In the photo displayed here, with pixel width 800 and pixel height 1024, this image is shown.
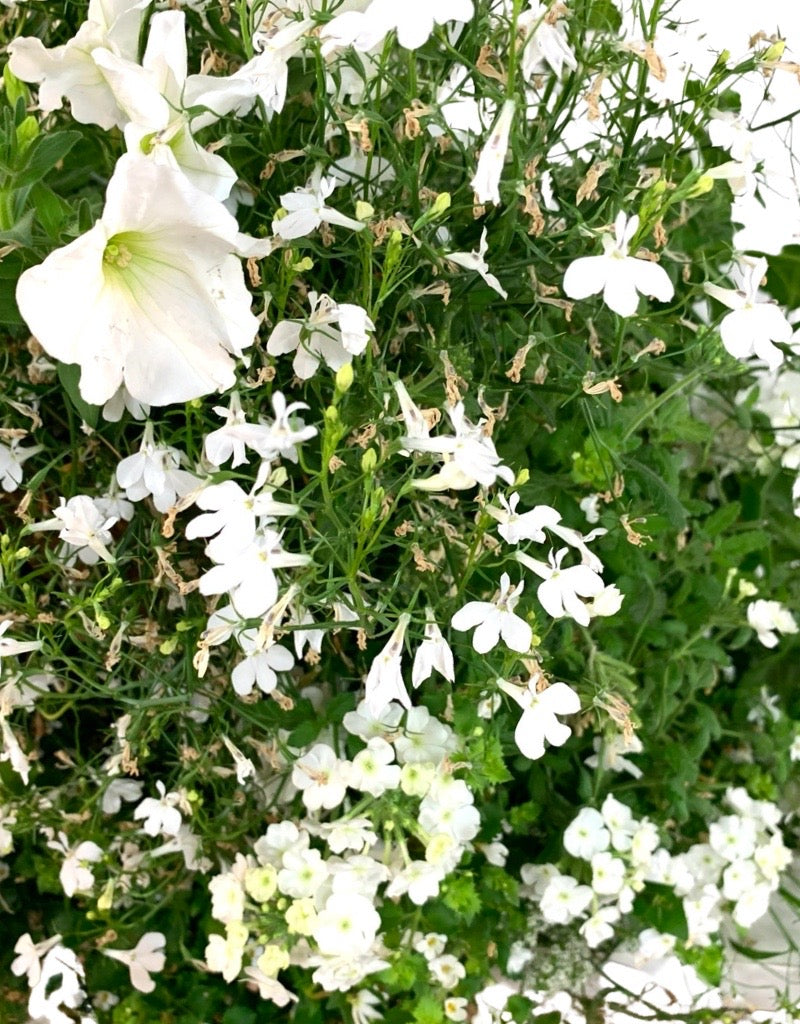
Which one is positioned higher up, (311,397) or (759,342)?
(759,342)

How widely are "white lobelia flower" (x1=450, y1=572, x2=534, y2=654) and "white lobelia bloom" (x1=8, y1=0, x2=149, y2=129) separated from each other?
Answer: 1.04 ft

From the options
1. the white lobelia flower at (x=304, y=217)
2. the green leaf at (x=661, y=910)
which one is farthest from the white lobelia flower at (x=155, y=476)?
the green leaf at (x=661, y=910)

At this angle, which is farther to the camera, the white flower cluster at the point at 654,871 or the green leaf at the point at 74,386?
the white flower cluster at the point at 654,871

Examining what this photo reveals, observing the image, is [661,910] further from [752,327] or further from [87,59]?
[87,59]

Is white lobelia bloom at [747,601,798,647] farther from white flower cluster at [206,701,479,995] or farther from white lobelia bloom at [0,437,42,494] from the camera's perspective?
white lobelia bloom at [0,437,42,494]

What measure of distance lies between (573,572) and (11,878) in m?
0.62

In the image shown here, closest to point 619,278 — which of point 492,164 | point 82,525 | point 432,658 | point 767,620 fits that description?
point 492,164

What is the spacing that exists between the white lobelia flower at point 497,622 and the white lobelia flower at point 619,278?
0.50 feet

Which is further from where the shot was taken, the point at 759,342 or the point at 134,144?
the point at 759,342

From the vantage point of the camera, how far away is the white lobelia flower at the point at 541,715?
0.51m

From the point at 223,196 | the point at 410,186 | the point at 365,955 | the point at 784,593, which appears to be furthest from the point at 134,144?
the point at 784,593

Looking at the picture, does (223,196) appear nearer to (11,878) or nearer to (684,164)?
(684,164)

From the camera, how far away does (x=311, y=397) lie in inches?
23.9

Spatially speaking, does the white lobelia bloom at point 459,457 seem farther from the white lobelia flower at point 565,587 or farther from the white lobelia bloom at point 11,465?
the white lobelia bloom at point 11,465
